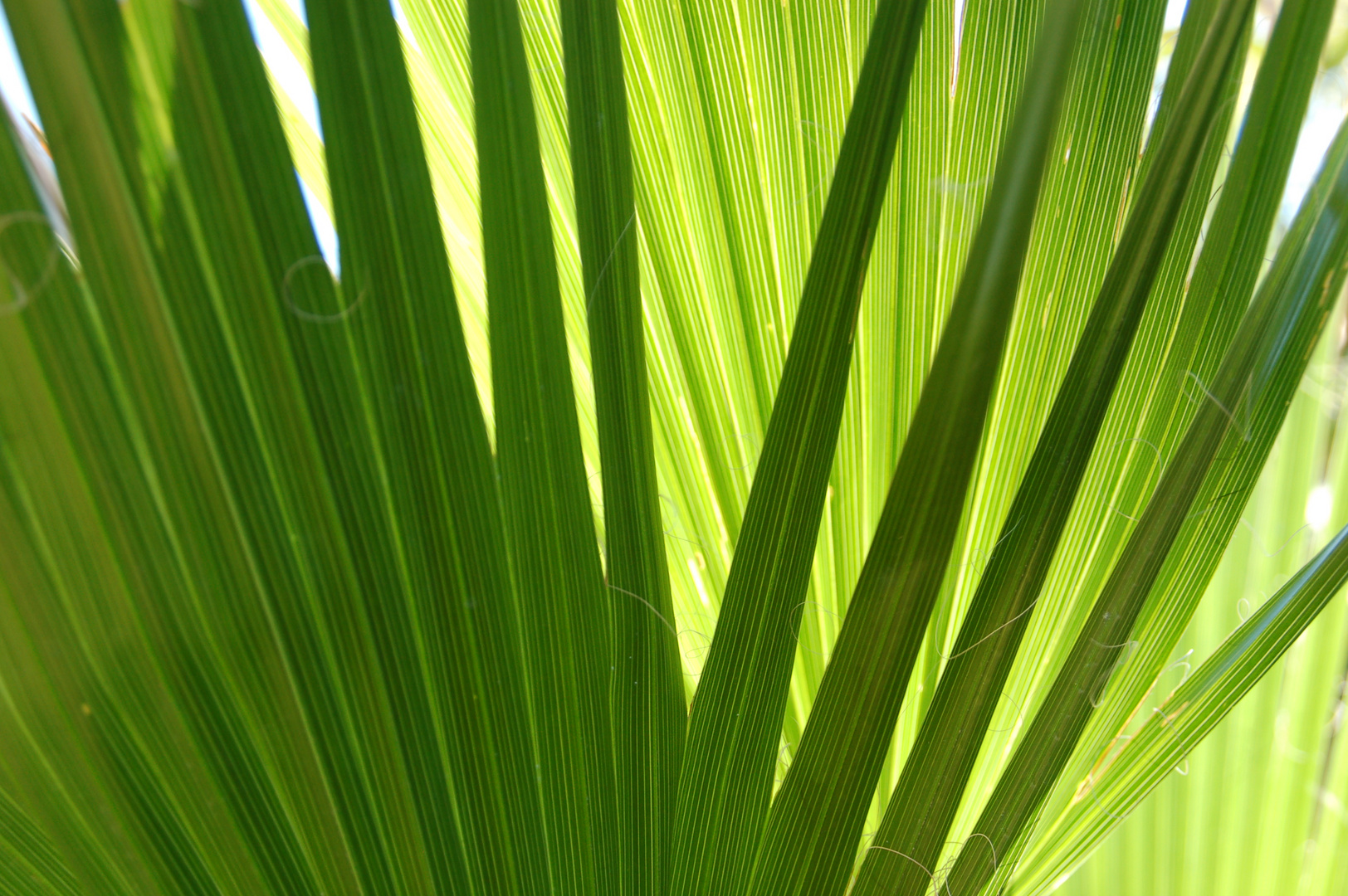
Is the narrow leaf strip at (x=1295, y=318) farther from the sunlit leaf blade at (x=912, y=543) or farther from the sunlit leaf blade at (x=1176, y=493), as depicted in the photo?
the sunlit leaf blade at (x=912, y=543)

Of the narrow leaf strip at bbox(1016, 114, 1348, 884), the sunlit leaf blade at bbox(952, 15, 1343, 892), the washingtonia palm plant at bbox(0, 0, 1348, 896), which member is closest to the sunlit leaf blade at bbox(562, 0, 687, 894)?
the washingtonia palm plant at bbox(0, 0, 1348, 896)

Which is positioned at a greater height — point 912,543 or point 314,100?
point 314,100

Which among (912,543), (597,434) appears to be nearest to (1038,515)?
(912,543)

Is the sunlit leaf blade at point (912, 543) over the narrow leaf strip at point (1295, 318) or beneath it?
beneath

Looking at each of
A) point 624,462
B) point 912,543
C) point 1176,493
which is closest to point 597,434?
point 624,462

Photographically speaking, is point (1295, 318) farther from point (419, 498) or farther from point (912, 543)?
point (419, 498)

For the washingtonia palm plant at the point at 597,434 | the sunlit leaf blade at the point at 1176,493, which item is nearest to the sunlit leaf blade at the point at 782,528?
the washingtonia palm plant at the point at 597,434
